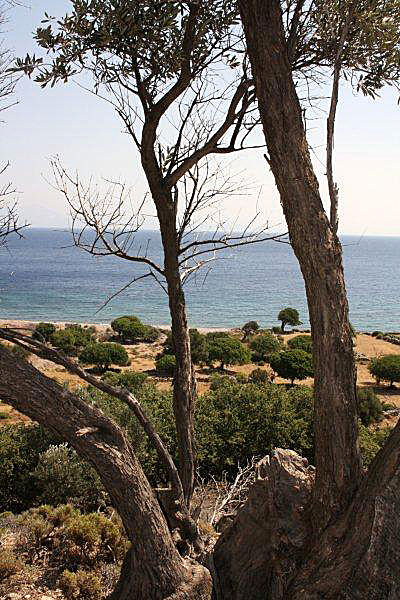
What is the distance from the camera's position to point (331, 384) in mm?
2961

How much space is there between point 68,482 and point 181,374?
13.6 ft

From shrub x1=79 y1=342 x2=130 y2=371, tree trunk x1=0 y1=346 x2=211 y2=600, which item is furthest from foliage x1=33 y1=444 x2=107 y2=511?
shrub x1=79 y1=342 x2=130 y2=371

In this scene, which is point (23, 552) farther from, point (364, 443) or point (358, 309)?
point (358, 309)

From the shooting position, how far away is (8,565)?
4.76 metres

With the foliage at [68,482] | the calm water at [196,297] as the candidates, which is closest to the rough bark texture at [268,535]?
the foliage at [68,482]

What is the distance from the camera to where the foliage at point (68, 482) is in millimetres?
7715

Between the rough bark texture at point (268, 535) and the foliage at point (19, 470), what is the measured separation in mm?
5238

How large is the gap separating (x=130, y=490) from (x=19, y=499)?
243 inches

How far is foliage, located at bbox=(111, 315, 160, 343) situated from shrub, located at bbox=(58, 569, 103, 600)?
33.7m

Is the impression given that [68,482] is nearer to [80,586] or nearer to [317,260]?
[80,586]

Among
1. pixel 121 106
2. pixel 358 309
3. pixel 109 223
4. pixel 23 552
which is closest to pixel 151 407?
pixel 23 552

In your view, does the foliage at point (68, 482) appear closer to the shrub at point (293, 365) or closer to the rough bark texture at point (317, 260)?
the rough bark texture at point (317, 260)

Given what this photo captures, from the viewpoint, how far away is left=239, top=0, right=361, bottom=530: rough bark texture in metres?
2.96

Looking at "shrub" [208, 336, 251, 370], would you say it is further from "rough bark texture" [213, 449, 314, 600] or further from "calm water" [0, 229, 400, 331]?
"rough bark texture" [213, 449, 314, 600]
